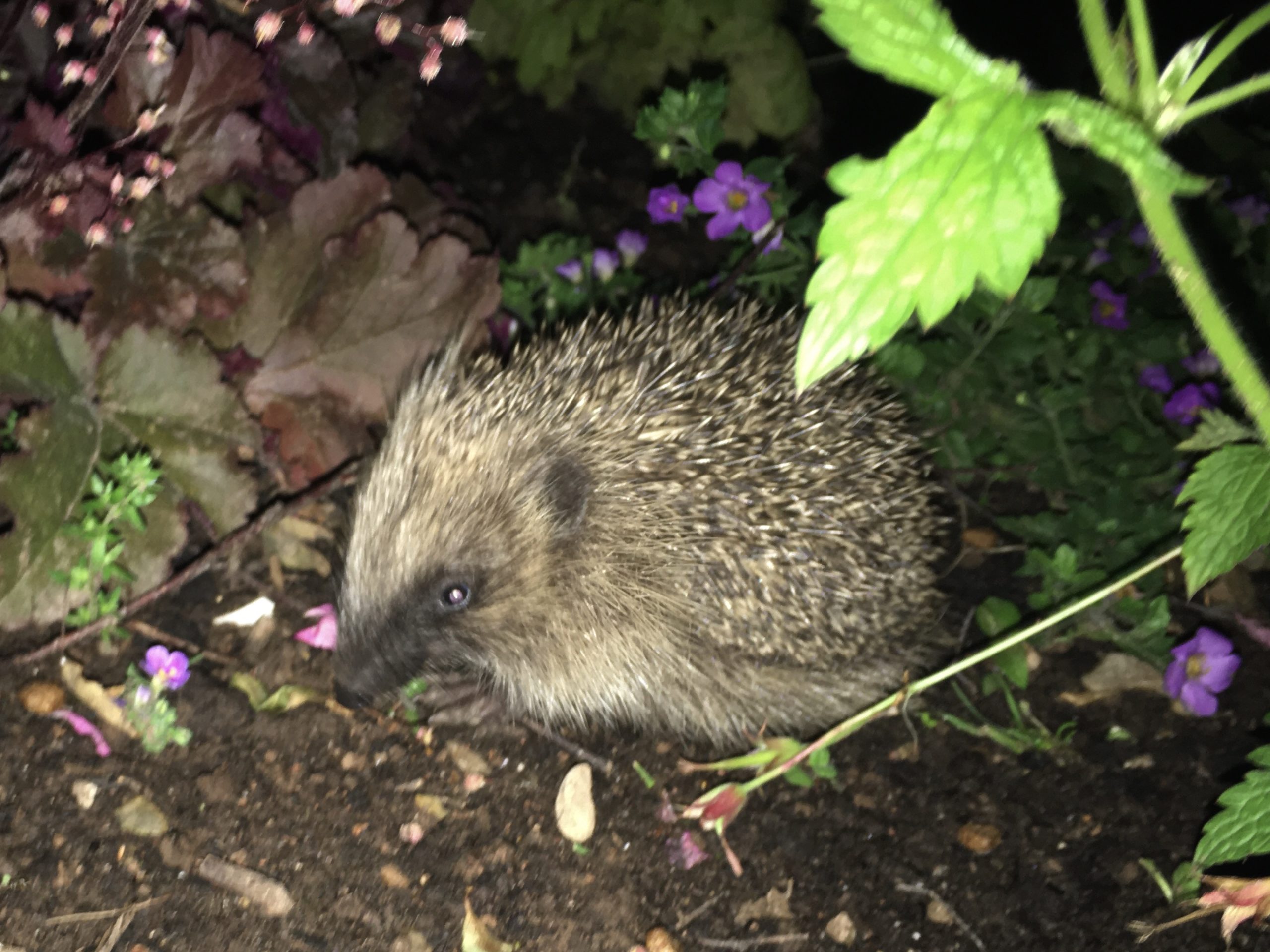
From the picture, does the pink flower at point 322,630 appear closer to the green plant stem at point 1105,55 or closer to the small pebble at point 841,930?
the small pebble at point 841,930

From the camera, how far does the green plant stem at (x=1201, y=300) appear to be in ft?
3.48

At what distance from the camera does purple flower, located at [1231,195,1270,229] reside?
110 inches

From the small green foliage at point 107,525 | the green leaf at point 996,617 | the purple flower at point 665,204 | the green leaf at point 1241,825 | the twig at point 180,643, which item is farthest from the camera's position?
the purple flower at point 665,204

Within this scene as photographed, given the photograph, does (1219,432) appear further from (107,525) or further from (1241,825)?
(107,525)

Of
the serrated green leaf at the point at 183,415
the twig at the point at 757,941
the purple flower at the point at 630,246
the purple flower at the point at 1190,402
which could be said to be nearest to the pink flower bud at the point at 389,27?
the serrated green leaf at the point at 183,415

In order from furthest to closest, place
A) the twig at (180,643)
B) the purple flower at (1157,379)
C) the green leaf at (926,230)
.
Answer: the purple flower at (1157,379)
the twig at (180,643)
the green leaf at (926,230)

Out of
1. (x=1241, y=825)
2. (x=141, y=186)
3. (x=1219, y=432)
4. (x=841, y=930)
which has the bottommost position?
(x=841, y=930)

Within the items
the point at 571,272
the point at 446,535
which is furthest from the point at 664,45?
the point at 446,535

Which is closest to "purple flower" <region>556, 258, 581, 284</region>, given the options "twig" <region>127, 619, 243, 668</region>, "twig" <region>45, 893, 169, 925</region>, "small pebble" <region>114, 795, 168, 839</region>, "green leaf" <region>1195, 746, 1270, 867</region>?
"twig" <region>127, 619, 243, 668</region>

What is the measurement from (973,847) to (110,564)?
70.2 inches

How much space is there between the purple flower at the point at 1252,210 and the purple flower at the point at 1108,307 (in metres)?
0.39

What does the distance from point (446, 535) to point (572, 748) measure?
537 millimetres

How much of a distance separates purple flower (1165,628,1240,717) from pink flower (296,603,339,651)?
183 cm

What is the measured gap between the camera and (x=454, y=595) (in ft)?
7.34
